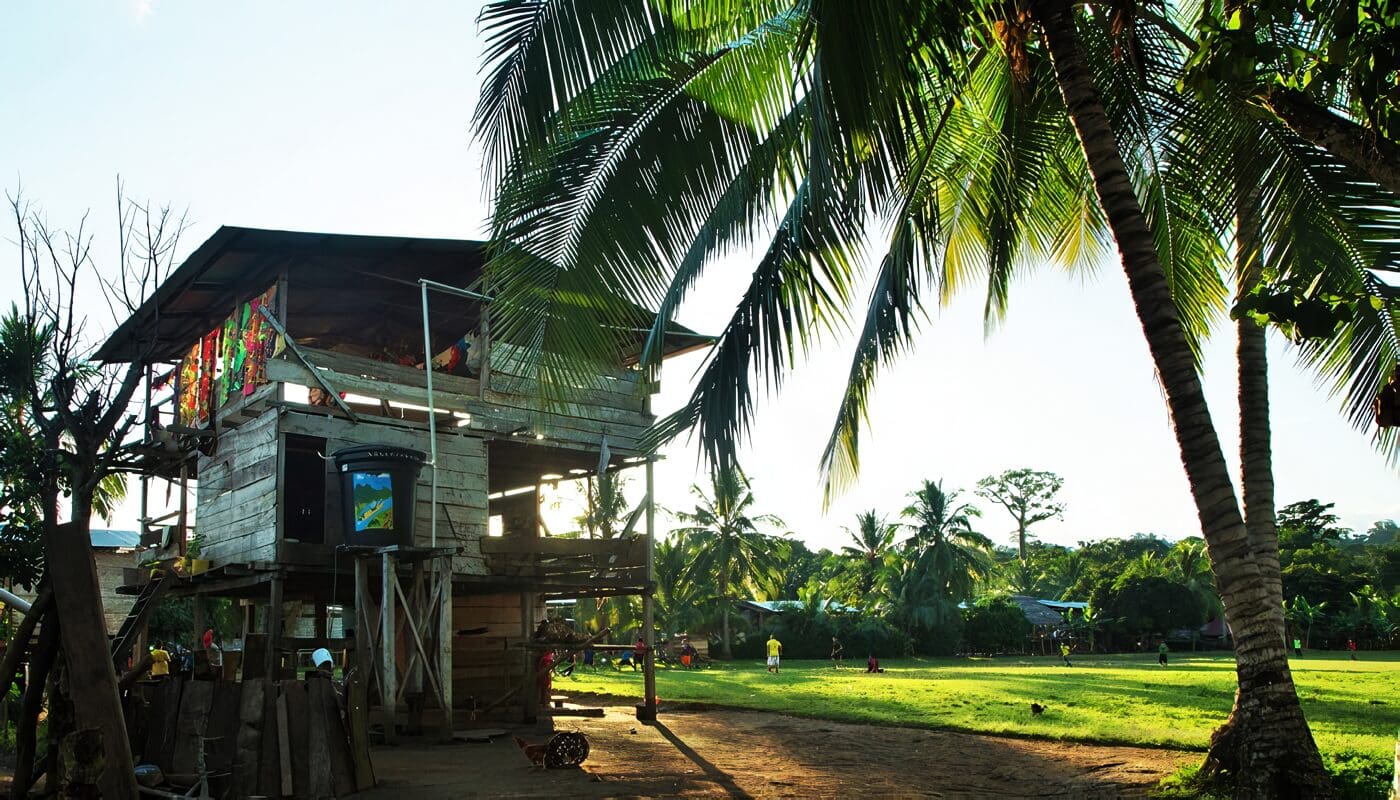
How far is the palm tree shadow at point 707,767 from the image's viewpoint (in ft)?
33.1

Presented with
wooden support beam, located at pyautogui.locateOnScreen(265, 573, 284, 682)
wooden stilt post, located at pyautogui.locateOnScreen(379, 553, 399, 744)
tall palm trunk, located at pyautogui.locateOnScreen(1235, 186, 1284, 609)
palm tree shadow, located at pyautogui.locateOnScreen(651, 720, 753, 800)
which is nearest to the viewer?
tall palm trunk, located at pyautogui.locateOnScreen(1235, 186, 1284, 609)

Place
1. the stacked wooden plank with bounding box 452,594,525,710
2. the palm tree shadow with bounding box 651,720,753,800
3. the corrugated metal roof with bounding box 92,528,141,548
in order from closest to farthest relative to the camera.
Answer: the palm tree shadow with bounding box 651,720,753,800
the stacked wooden plank with bounding box 452,594,525,710
the corrugated metal roof with bounding box 92,528,141,548

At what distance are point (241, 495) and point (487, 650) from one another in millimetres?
5988

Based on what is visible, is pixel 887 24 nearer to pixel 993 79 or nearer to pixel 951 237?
pixel 993 79

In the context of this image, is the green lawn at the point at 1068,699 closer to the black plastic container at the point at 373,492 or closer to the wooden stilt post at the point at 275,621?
the black plastic container at the point at 373,492

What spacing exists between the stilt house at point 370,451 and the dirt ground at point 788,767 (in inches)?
106

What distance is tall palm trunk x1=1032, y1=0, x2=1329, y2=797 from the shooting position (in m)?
7.41

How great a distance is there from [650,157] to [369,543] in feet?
26.8

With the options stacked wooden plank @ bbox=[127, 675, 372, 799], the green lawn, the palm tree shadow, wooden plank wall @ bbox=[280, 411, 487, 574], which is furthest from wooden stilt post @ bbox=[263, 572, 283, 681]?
the green lawn

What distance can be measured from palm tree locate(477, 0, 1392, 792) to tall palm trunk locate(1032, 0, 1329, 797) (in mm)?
16

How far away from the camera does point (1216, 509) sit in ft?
24.9

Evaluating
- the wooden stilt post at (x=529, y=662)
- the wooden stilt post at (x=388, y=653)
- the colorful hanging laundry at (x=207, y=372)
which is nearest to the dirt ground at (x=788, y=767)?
the wooden stilt post at (x=388, y=653)

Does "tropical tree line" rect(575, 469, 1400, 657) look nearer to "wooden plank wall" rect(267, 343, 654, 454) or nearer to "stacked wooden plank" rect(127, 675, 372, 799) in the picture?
"wooden plank wall" rect(267, 343, 654, 454)

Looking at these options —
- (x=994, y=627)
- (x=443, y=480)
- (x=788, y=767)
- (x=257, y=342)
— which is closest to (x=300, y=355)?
(x=257, y=342)
